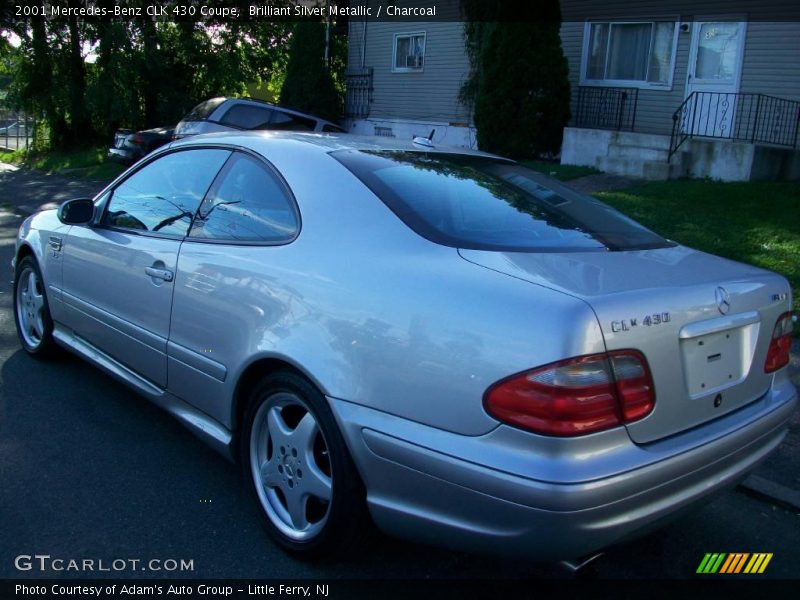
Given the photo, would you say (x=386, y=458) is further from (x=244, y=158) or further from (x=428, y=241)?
(x=244, y=158)

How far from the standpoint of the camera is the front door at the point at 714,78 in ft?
43.7

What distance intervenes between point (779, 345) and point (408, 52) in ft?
59.6

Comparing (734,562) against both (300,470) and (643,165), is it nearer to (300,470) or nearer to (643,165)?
(300,470)

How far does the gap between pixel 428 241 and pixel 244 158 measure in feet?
4.10

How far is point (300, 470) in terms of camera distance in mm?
2975

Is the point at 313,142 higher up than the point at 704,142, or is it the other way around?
→ the point at 313,142

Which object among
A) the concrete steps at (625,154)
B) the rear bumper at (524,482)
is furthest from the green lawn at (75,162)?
the rear bumper at (524,482)

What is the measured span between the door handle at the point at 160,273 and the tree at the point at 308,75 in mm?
17000

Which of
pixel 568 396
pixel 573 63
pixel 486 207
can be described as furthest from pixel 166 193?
pixel 573 63

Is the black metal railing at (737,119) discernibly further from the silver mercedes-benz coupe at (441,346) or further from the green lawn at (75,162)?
the green lawn at (75,162)

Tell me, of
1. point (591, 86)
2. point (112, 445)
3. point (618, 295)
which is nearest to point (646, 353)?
point (618, 295)

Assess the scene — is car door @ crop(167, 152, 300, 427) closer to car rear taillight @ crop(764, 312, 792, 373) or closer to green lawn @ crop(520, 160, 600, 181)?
car rear taillight @ crop(764, 312, 792, 373)
